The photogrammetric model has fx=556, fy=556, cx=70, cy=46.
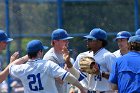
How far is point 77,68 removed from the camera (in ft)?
28.0

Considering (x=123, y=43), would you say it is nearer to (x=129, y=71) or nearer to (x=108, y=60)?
(x=108, y=60)

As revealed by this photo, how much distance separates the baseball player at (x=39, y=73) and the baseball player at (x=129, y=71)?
57 cm

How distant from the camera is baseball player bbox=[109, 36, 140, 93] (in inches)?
271

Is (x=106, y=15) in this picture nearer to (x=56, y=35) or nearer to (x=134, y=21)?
(x=134, y=21)

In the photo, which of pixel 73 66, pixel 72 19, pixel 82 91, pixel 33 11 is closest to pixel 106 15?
pixel 72 19

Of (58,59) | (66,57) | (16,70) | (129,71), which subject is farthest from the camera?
(58,59)

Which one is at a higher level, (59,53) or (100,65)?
(59,53)

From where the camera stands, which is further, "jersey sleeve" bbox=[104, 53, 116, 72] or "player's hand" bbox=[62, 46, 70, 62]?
"jersey sleeve" bbox=[104, 53, 116, 72]

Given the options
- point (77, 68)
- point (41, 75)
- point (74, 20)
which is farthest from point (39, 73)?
point (74, 20)

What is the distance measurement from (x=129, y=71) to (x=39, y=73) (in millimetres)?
1178

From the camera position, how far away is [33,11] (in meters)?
15.4

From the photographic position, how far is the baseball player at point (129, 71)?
688cm

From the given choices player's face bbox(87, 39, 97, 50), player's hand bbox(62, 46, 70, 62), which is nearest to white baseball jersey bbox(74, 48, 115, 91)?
player's face bbox(87, 39, 97, 50)

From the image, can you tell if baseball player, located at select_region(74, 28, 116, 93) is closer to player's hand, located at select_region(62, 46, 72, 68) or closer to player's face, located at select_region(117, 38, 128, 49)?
player's hand, located at select_region(62, 46, 72, 68)
